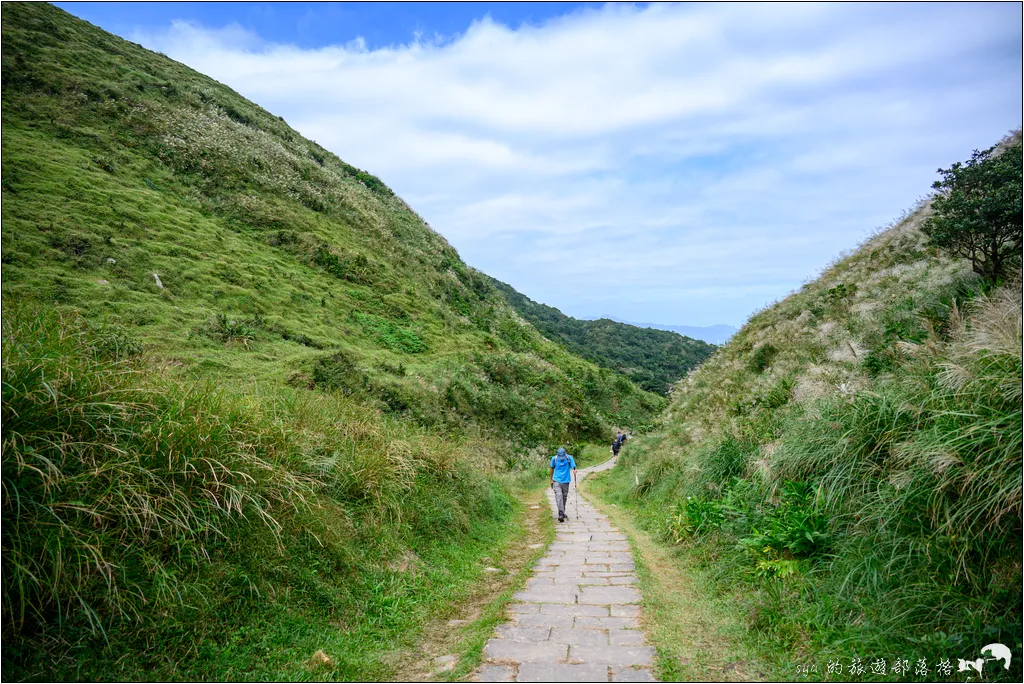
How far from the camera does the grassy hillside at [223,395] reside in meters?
3.98

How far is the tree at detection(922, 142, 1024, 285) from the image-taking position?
8.89 meters

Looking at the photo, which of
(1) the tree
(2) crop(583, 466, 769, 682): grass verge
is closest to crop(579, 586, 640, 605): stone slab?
(2) crop(583, 466, 769, 682): grass verge

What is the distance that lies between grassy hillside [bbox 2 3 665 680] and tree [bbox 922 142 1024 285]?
9.03 meters

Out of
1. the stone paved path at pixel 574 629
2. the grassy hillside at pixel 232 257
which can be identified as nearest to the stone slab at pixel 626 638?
the stone paved path at pixel 574 629

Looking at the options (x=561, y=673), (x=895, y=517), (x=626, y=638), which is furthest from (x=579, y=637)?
→ (x=895, y=517)

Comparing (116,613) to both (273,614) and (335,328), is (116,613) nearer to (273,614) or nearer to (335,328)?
(273,614)

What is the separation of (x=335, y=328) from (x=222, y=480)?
17909 millimetres

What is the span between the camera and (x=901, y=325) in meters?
9.37

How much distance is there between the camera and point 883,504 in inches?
185

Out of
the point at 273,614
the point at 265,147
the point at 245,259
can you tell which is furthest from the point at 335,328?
the point at 265,147

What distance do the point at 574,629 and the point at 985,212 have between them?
916 cm

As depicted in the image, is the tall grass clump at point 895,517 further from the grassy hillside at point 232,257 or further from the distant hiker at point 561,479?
the grassy hillside at point 232,257

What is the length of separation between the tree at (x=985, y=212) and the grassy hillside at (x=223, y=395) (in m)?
9.03

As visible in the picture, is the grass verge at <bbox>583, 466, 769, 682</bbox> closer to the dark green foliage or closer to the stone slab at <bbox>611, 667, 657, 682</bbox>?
the stone slab at <bbox>611, 667, 657, 682</bbox>
